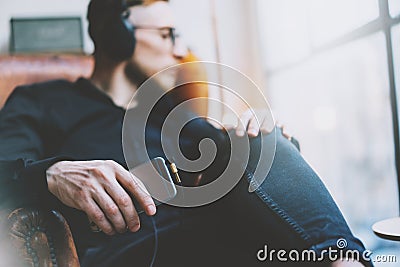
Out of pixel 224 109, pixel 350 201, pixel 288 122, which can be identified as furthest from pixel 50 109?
pixel 350 201

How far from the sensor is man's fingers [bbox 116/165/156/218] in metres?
0.87

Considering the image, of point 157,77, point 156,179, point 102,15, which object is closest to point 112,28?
point 102,15

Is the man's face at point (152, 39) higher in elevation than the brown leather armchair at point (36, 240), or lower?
higher

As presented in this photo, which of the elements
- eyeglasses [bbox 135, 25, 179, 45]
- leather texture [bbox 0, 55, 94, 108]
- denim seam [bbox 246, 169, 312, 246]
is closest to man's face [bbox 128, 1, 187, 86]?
eyeglasses [bbox 135, 25, 179, 45]

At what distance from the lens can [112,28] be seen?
1.03 metres

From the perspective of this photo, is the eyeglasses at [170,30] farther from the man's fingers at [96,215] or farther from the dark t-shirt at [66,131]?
the man's fingers at [96,215]

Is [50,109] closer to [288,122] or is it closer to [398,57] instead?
[288,122]

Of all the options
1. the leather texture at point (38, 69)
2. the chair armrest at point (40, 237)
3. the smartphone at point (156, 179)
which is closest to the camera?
the chair armrest at point (40, 237)

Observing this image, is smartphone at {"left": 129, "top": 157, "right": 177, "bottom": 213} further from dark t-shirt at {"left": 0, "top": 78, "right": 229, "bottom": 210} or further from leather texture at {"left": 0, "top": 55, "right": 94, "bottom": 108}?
leather texture at {"left": 0, "top": 55, "right": 94, "bottom": 108}

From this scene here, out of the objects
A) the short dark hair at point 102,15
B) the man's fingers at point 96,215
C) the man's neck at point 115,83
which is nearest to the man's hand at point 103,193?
the man's fingers at point 96,215

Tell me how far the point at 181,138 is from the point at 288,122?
24cm

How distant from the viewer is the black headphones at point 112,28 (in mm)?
1016

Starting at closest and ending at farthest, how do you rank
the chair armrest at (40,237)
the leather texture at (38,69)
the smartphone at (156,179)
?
1. the chair armrest at (40,237)
2. the smartphone at (156,179)
3. the leather texture at (38,69)

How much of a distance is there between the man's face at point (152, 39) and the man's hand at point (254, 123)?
7.1 inches
